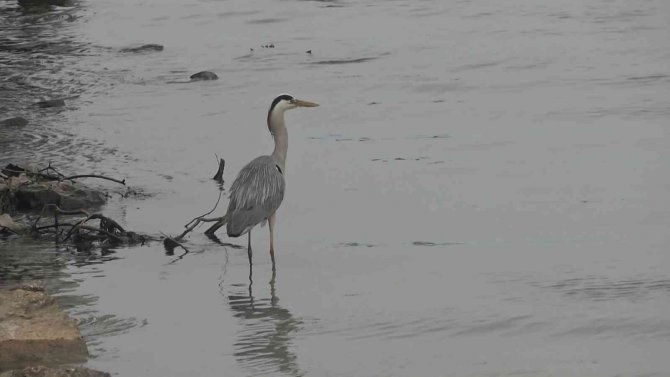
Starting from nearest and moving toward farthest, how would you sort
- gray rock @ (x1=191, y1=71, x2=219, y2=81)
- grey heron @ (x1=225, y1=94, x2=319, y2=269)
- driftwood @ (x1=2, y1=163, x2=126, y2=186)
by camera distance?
grey heron @ (x1=225, y1=94, x2=319, y2=269), driftwood @ (x1=2, y1=163, x2=126, y2=186), gray rock @ (x1=191, y1=71, x2=219, y2=81)

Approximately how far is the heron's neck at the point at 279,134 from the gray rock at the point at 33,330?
12.7ft

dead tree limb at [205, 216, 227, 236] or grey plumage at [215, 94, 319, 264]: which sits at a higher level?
grey plumage at [215, 94, 319, 264]

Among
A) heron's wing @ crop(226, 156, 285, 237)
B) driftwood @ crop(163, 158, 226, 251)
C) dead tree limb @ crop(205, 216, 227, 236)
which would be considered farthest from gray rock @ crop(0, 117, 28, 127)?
heron's wing @ crop(226, 156, 285, 237)

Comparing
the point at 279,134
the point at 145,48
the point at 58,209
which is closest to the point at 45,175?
the point at 58,209

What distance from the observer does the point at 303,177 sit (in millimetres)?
13398

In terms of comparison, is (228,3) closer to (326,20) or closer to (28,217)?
Answer: (326,20)

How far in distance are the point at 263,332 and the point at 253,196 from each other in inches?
85.6

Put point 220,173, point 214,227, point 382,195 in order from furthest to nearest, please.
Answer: point 220,173
point 382,195
point 214,227

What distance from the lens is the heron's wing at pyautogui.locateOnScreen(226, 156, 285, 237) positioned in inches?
405

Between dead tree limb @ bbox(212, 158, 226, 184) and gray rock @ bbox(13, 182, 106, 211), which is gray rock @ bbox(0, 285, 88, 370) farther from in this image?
dead tree limb @ bbox(212, 158, 226, 184)

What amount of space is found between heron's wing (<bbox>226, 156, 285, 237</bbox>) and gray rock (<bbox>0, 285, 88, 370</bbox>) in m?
2.67

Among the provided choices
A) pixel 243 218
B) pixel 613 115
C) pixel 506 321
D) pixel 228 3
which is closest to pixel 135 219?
pixel 243 218

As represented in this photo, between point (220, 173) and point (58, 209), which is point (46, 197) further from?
point (220, 173)

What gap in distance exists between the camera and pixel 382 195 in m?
12.5
